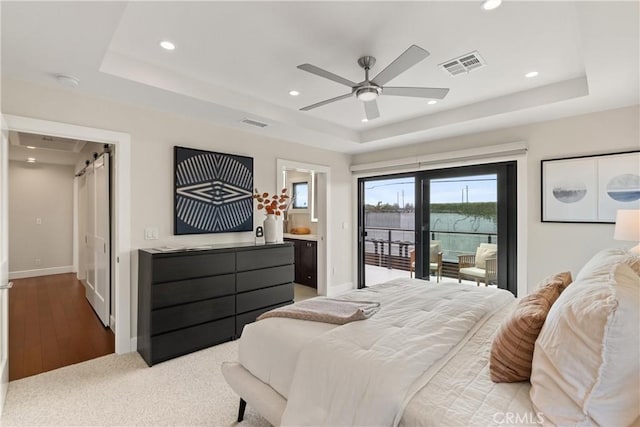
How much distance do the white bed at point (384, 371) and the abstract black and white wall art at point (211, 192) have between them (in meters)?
1.94

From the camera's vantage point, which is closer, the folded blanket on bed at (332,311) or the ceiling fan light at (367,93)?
the folded blanket on bed at (332,311)

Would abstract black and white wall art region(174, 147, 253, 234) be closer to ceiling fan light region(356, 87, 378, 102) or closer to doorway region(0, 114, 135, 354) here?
doorway region(0, 114, 135, 354)

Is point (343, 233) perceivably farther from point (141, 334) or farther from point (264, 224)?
point (141, 334)

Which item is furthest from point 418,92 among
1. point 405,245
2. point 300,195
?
point 300,195

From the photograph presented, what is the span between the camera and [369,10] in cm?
196

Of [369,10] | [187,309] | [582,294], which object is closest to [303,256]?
[187,309]

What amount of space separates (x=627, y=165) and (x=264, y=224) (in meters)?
3.87

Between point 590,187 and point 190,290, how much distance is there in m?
4.25

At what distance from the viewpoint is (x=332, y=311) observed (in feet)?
6.31

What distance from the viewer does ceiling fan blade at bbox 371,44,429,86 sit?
186 cm

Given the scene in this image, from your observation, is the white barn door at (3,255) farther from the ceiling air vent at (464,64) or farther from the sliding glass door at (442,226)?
the sliding glass door at (442,226)

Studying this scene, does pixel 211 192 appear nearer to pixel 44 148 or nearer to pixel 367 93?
pixel 367 93

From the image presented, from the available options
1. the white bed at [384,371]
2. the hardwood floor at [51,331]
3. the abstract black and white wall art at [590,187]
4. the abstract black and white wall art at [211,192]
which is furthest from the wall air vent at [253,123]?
the abstract black and white wall art at [590,187]

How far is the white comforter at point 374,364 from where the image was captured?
120 cm
